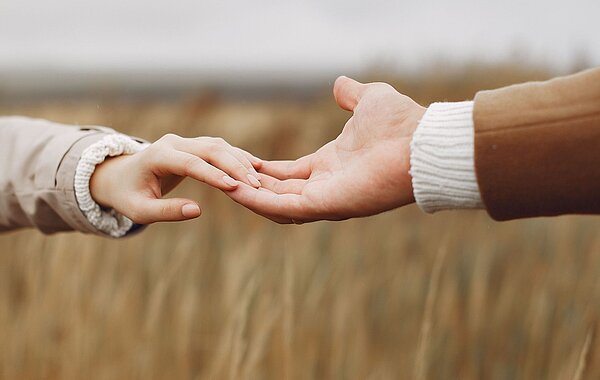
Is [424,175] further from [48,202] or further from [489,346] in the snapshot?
[489,346]


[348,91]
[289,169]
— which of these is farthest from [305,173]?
[348,91]

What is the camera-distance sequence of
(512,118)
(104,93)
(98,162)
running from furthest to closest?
(104,93) → (98,162) → (512,118)

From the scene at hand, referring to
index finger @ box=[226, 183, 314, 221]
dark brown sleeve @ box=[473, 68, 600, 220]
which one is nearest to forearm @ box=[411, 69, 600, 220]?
dark brown sleeve @ box=[473, 68, 600, 220]

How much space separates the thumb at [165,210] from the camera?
3.49ft

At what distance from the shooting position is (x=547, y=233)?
2.43 m

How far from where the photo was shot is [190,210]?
1057mm

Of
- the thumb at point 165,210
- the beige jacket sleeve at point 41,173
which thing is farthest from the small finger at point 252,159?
the beige jacket sleeve at point 41,173

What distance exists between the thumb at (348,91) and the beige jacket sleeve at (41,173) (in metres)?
0.38

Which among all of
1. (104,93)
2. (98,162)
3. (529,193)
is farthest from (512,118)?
(104,93)

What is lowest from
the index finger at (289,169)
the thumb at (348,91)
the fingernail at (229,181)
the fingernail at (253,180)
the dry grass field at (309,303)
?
the dry grass field at (309,303)

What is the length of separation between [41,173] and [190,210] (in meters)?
0.36

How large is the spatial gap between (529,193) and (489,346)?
2.71 ft

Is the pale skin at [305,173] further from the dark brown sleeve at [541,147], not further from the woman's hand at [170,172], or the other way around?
the dark brown sleeve at [541,147]

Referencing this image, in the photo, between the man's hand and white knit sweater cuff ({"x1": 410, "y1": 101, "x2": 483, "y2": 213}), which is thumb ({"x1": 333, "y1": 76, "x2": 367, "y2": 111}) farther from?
white knit sweater cuff ({"x1": 410, "y1": 101, "x2": 483, "y2": 213})
